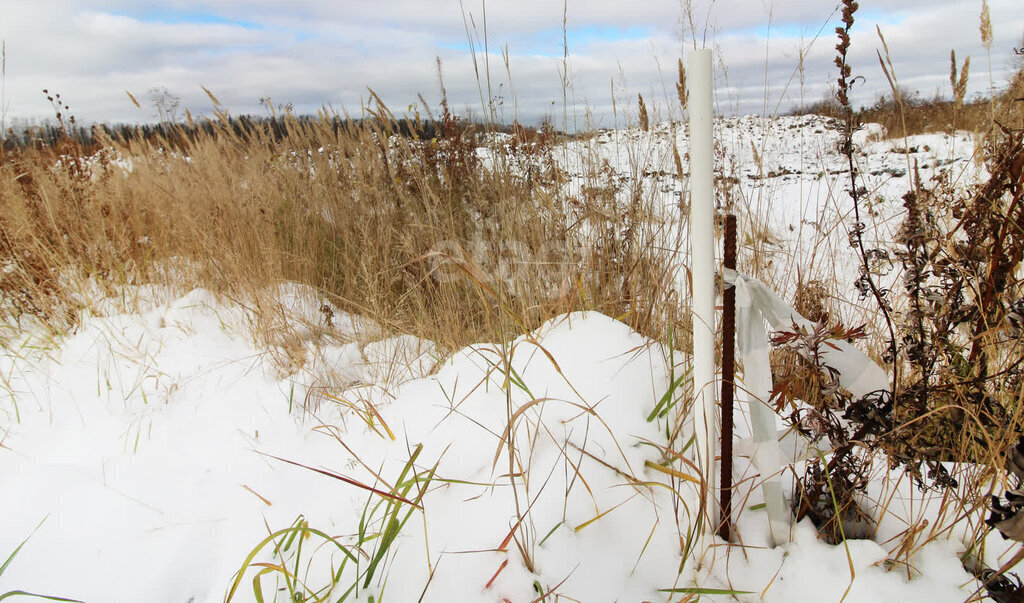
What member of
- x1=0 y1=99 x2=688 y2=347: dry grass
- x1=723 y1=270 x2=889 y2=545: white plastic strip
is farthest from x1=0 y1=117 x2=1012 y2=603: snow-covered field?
x1=0 y1=99 x2=688 y2=347: dry grass

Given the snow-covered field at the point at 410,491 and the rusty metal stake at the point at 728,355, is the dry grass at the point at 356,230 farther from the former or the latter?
the rusty metal stake at the point at 728,355

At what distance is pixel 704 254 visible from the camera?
880 millimetres

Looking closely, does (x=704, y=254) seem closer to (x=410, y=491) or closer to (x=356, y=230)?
(x=410, y=491)

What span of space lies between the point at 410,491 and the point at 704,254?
2.72ft

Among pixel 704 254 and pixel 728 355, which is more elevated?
pixel 704 254

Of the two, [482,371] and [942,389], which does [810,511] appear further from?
[482,371]

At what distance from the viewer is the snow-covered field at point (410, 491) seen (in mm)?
1009

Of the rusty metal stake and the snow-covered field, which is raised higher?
the rusty metal stake

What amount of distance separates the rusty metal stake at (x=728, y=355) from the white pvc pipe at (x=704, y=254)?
20 mm

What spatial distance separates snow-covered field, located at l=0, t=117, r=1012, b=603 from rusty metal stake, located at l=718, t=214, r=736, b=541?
3.1 inches

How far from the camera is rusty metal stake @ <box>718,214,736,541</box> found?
2.84ft

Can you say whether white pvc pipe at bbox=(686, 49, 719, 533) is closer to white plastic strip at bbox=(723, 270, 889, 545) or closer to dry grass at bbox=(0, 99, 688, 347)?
white plastic strip at bbox=(723, 270, 889, 545)

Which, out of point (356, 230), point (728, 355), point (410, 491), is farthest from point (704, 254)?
point (356, 230)

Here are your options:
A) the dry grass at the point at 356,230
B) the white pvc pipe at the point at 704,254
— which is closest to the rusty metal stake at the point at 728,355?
the white pvc pipe at the point at 704,254
